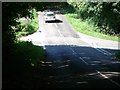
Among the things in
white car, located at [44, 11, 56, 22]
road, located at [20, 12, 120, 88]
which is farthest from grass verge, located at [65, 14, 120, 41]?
white car, located at [44, 11, 56, 22]

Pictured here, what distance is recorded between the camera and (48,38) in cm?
5953

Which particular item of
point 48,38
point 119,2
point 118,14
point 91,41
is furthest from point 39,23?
point 119,2

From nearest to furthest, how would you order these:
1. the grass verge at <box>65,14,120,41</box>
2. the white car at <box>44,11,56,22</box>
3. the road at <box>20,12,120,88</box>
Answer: the road at <box>20,12,120,88</box>
the grass verge at <box>65,14,120,41</box>
the white car at <box>44,11,56,22</box>

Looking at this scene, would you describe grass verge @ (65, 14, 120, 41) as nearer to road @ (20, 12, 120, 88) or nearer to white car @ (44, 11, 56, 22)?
road @ (20, 12, 120, 88)

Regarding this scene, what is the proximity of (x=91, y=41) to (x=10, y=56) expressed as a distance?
125 ft

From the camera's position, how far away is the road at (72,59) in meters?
19.6

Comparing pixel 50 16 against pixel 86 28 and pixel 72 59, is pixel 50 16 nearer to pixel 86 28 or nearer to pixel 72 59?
pixel 86 28

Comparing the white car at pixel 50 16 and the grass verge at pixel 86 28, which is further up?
the white car at pixel 50 16

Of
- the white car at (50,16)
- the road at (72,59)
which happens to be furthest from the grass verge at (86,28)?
the white car at (50,16)

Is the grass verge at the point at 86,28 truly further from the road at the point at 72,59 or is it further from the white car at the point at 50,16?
the white car at the point at 50,16

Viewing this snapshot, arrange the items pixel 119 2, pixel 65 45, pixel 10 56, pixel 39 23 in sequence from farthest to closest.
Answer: pixel 39 23 → pixel 65 45 → pixel 119 2 → pixel 10 56

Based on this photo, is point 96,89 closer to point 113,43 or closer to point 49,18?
point 113,43

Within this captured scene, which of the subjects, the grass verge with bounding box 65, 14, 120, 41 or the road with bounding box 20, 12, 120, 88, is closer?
the road with bounding box 20, 12, 120, 88

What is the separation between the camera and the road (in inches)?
770
